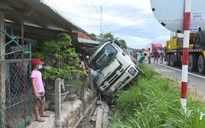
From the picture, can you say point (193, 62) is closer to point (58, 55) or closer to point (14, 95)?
point (58, 55)

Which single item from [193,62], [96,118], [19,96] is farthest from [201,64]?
[19,96]

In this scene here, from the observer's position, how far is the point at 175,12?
3.15m

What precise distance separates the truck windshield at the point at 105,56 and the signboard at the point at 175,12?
5.68 meters

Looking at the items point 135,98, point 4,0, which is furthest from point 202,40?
point 4,0

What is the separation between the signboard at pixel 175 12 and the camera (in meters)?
3.12

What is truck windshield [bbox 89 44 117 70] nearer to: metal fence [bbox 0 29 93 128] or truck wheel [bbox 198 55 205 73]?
metal fence [bbox 0 29 93 128]

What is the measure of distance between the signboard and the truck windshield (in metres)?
5.68

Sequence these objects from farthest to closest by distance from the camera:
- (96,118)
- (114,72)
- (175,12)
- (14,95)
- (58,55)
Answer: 1. (114,72)
2. (96,118)
3. (58,55)
4. (14,95)
5. (175,12)

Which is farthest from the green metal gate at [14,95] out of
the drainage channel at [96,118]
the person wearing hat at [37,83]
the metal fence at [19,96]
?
the drainage channel at [96,118]

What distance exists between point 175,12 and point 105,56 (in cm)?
590

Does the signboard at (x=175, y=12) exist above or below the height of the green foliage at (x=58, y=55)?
above

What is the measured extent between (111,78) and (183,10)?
5.63 meters


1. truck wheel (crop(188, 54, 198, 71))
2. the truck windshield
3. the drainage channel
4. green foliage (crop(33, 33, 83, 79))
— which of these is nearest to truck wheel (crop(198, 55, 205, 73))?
truck wheel (crop(188, 54, 198, 71))

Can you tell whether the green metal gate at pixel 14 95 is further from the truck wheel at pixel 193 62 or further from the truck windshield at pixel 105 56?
the truck wheel at pixel 193 62
